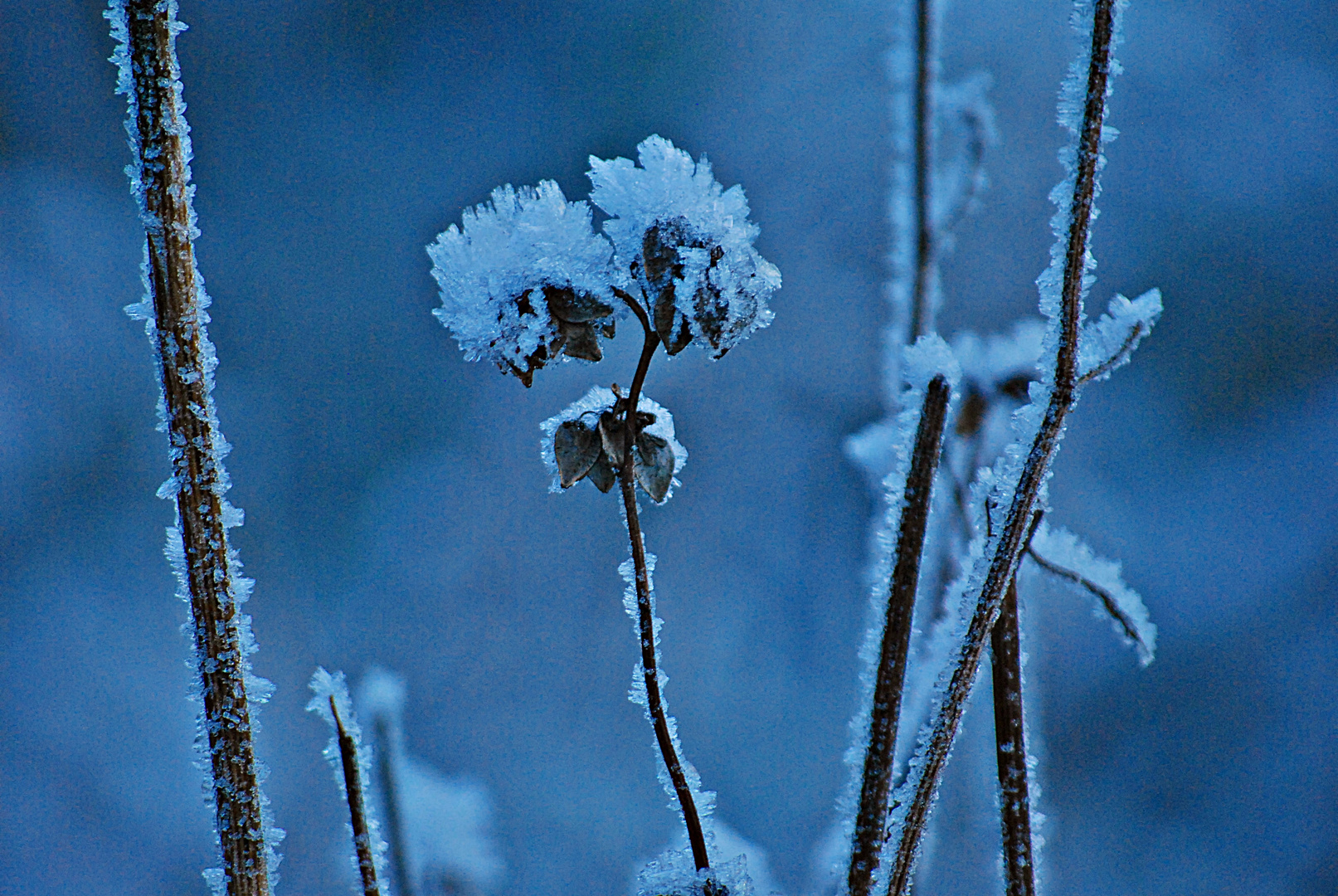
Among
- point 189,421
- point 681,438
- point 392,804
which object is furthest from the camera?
point 681,438

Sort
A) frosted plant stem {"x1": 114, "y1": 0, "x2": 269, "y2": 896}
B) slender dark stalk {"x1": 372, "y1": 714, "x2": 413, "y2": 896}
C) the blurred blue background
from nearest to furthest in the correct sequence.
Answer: frosted plant stem {"x1": 114, "y1": 0, "x2": 269, "y2": 896} → slender dark stalk {"x1": 372, "y1": 714, "x2": 413, "y2": 896} → the blurred blue background

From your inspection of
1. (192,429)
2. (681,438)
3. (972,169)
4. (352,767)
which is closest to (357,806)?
(352,767)

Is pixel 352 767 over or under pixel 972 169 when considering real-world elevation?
under

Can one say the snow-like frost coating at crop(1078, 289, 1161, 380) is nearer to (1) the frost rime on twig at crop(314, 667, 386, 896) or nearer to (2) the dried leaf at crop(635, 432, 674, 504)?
(2) the dried leaf at crop(635, 432, 674, 504)

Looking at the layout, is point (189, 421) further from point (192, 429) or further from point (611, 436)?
point (611, 436)

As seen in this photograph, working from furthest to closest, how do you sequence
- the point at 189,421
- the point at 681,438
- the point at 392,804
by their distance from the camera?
the point at 681,438 < the point at 392,804 < the point at 189,421

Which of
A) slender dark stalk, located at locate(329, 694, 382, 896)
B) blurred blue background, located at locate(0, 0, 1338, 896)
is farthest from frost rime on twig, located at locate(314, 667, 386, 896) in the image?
blurred blue background, located at locate(0, 0, 1338, 896)

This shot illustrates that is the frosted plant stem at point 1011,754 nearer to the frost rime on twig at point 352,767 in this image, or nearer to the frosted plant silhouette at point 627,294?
the frosted plant silhouette at point 627,294

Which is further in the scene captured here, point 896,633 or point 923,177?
point 923,177
